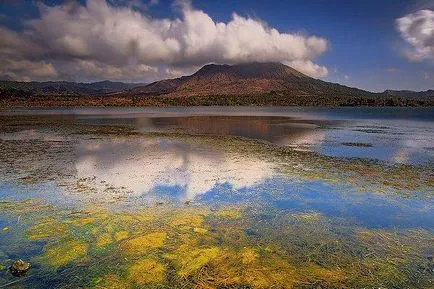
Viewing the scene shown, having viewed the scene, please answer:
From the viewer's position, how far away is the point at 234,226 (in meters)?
13.1

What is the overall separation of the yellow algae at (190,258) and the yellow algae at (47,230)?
4527 millimetres

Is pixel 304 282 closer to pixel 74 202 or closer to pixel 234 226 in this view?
pixel 234 226

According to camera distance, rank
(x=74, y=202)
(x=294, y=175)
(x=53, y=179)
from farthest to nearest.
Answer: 1. (x=294, y=175)
2. (x=53, y=179)
3. (x=74, y=202)

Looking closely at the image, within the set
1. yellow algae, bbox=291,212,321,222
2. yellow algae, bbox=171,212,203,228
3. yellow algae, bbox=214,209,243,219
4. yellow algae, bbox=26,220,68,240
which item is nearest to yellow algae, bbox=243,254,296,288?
yellow algae, bbox=171,212,203,228

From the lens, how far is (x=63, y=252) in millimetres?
10781

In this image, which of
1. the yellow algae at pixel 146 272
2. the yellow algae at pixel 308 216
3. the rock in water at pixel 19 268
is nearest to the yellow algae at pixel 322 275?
the yellow algae at pixel 146 272

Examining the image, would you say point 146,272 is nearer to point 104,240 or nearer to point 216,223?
point 104,240

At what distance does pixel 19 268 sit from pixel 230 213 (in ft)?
26.0

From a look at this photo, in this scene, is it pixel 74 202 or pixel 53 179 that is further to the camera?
pixel 53 179

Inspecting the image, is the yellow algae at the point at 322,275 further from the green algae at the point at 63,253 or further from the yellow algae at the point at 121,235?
the green algae at the point at 63,253

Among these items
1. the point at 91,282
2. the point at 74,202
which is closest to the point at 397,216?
the point at 91,282

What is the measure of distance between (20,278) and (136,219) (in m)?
5.09

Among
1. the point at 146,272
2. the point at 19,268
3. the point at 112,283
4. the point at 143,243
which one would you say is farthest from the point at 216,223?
the point at 19,268

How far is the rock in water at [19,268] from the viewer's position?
938 cm
